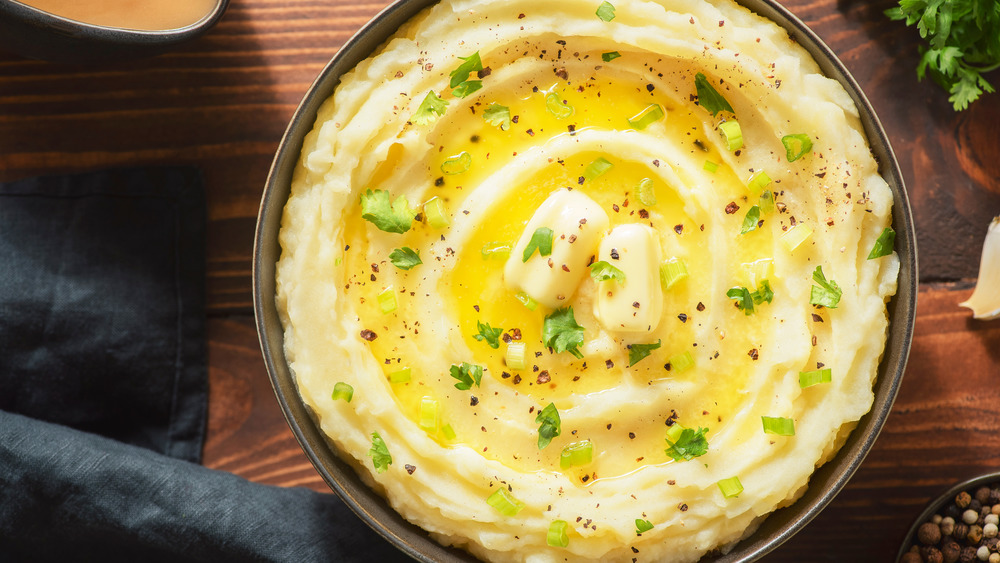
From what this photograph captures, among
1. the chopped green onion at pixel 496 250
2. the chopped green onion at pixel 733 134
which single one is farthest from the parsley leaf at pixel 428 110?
the chopped green onion at pixel 733 134

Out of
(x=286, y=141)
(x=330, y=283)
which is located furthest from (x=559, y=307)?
(x=286, y=141)

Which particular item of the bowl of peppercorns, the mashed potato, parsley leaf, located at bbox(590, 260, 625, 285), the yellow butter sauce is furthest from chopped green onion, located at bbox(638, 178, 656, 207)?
the yellow butter sauce

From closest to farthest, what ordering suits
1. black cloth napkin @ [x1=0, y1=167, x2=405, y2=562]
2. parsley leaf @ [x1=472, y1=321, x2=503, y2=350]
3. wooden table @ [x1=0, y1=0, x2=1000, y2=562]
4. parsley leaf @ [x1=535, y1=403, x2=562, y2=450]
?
parsley leaf @ [x1=535, y1=403, x2=562, y2=450], parsley leaf @ [x1=472, y1=321, x2=503, y2=350], black cloth napkin @ [x1=0, y1=167, x2=405, y2=562], wooden table @ [x1=0, y1=0, x2=1000, y2=562]

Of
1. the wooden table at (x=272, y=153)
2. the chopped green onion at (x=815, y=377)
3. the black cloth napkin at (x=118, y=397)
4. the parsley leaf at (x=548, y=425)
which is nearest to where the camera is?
the chopped green onion at (x=815, y=377)

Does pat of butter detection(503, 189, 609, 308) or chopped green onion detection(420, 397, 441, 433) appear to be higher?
pat of butter detection(503, 189, 609, 308)

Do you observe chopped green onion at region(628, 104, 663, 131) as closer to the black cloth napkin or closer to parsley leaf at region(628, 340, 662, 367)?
parsley leaf at region(628, 340, 662, 367)

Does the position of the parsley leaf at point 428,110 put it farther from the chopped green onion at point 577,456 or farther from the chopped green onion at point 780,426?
the chopped green onion at point 780,426

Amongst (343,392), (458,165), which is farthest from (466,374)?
(458,165)

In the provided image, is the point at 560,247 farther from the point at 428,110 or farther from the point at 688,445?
the point at 688,445
